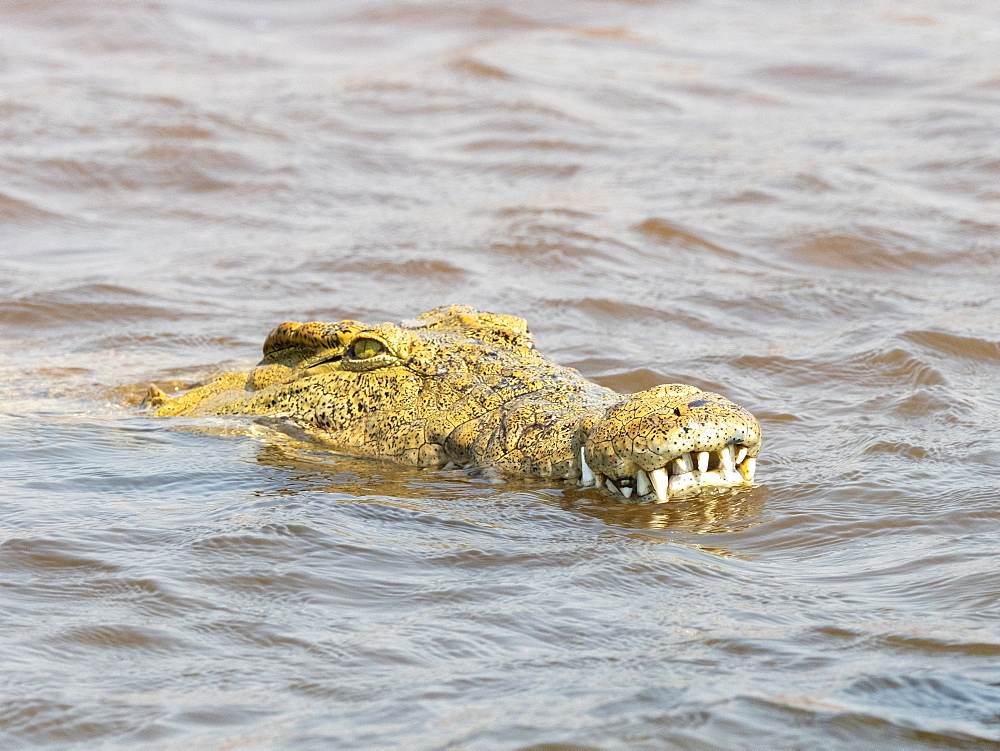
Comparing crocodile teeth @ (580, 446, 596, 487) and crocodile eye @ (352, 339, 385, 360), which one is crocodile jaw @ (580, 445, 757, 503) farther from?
crocodile eye @ (352, 339, 385, 360)

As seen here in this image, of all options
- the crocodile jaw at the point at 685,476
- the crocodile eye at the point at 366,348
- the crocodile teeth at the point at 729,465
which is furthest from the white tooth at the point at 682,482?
the crocodile eye at the point at 366,348

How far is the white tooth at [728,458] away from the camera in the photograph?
14.5ft

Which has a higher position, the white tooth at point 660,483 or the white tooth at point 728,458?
the white tooth at point 728,458

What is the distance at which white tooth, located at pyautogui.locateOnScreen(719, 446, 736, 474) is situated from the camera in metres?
4.42

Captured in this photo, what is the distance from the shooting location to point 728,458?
4.44m

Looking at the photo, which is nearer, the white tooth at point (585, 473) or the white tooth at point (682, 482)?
the white tooth at point (682, 482)

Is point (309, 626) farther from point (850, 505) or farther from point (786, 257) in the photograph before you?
point (786, 257)

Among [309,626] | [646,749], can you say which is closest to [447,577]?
[309,626]

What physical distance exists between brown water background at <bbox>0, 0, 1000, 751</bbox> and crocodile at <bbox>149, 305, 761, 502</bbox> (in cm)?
15

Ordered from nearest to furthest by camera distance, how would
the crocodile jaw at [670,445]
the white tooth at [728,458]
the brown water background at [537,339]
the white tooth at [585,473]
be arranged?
the brown water background at [537,339] < the crocodile jaw at [670,445] < the white tooth at [728,458] < the white tooth at [585,473]

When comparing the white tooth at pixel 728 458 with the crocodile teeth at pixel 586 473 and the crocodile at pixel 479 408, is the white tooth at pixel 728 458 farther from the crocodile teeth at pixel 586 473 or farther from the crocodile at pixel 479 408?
the crocodile teeth at pixel 586 473

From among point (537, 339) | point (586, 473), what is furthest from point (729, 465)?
point (537, 339)

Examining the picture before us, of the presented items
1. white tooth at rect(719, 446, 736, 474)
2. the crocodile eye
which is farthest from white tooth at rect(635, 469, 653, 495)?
the crocodile eye

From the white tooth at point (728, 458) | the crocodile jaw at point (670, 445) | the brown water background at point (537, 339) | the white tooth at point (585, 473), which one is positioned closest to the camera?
the brown water background at point (537, 339)
